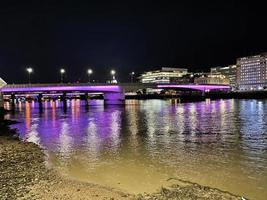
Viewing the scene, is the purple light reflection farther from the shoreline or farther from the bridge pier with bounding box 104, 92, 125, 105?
the shoreline

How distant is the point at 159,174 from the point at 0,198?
7.51 m

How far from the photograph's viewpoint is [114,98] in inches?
4626

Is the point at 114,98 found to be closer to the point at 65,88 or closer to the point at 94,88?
the point at 94,88

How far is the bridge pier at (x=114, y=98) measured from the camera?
112 m

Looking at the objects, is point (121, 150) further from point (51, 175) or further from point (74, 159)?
point (51, 175)

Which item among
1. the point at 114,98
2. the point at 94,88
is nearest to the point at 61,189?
the point at 94,88

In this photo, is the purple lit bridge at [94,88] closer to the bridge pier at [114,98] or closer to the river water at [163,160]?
the bridge pier at [114,98]

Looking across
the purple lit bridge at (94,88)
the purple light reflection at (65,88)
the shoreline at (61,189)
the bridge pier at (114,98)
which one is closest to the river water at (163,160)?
the shoreline at (61,189)

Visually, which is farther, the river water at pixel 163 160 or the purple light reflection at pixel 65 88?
the purple light reflection at pixel 65 88

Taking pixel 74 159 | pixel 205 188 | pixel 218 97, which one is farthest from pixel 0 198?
pixel 218 97

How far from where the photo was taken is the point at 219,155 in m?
21.0

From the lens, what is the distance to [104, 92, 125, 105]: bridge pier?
112425 mm

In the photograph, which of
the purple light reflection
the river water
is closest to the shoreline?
the river water

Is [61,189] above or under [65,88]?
under
